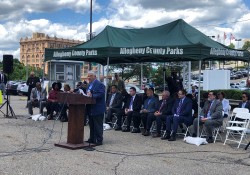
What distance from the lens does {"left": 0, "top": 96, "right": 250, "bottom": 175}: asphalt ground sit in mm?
6969

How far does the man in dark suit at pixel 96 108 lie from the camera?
9.29 meters

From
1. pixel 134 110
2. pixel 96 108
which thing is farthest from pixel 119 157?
pixel 134 110

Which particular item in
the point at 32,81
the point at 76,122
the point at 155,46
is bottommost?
the point at 76,122

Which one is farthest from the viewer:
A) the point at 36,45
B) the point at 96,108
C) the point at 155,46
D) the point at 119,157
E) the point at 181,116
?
the point at 36,45

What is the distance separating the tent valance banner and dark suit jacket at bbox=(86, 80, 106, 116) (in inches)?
91.5

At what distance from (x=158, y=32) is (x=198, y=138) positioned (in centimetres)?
414

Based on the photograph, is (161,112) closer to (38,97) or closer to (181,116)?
(181,116)

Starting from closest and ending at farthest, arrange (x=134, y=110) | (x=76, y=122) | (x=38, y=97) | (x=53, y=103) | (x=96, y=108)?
(x=76, y=122) → (x=96, y=108) → (x=134, y=110) → (x=53, y=103) → (x=38, y=97)

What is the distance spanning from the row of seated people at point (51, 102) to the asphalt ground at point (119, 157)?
9.76 ft

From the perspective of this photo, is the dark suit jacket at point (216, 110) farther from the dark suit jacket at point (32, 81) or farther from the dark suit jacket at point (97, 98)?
the dark suit jacket at point (32, 81)

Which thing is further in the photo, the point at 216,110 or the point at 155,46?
the point at 155,46

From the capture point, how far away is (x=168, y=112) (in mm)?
10992

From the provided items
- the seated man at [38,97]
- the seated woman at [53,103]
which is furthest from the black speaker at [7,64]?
the seated woman at [53,103]

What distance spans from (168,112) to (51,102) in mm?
5225
